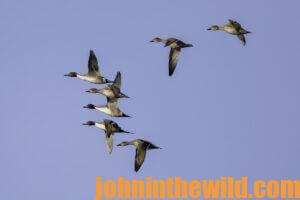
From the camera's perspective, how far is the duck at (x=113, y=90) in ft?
156

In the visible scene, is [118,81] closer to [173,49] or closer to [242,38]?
[173,49]

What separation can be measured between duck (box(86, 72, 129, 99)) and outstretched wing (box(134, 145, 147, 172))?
2.75m

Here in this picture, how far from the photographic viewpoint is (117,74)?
48.8 metres

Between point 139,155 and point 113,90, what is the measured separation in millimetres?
3975

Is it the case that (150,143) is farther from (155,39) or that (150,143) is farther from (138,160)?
(155,39)

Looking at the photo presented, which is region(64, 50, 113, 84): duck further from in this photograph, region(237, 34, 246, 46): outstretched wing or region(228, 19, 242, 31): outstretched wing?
region(237, 34, 246, 46): outstretched wing

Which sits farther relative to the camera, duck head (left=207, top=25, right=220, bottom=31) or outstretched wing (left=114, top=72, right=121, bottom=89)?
duck head (left=207, top=25, right=220, bottom=31)

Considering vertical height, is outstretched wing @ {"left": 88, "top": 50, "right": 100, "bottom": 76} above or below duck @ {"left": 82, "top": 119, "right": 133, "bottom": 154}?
above

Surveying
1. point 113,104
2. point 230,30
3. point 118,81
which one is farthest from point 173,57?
point 113,104

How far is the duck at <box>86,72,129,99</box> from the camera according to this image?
156 feet

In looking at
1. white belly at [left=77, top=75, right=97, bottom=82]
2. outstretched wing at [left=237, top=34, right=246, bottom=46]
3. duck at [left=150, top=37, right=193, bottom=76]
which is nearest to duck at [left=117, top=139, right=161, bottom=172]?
white belly at [left=77, top=75, right=97, bottom=82]

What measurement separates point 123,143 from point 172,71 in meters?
4.15


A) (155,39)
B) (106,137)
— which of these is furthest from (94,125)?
(155,39)

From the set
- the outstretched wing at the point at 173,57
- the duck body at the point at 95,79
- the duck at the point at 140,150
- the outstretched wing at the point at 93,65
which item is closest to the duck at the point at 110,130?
the duck at the point at 140,150
